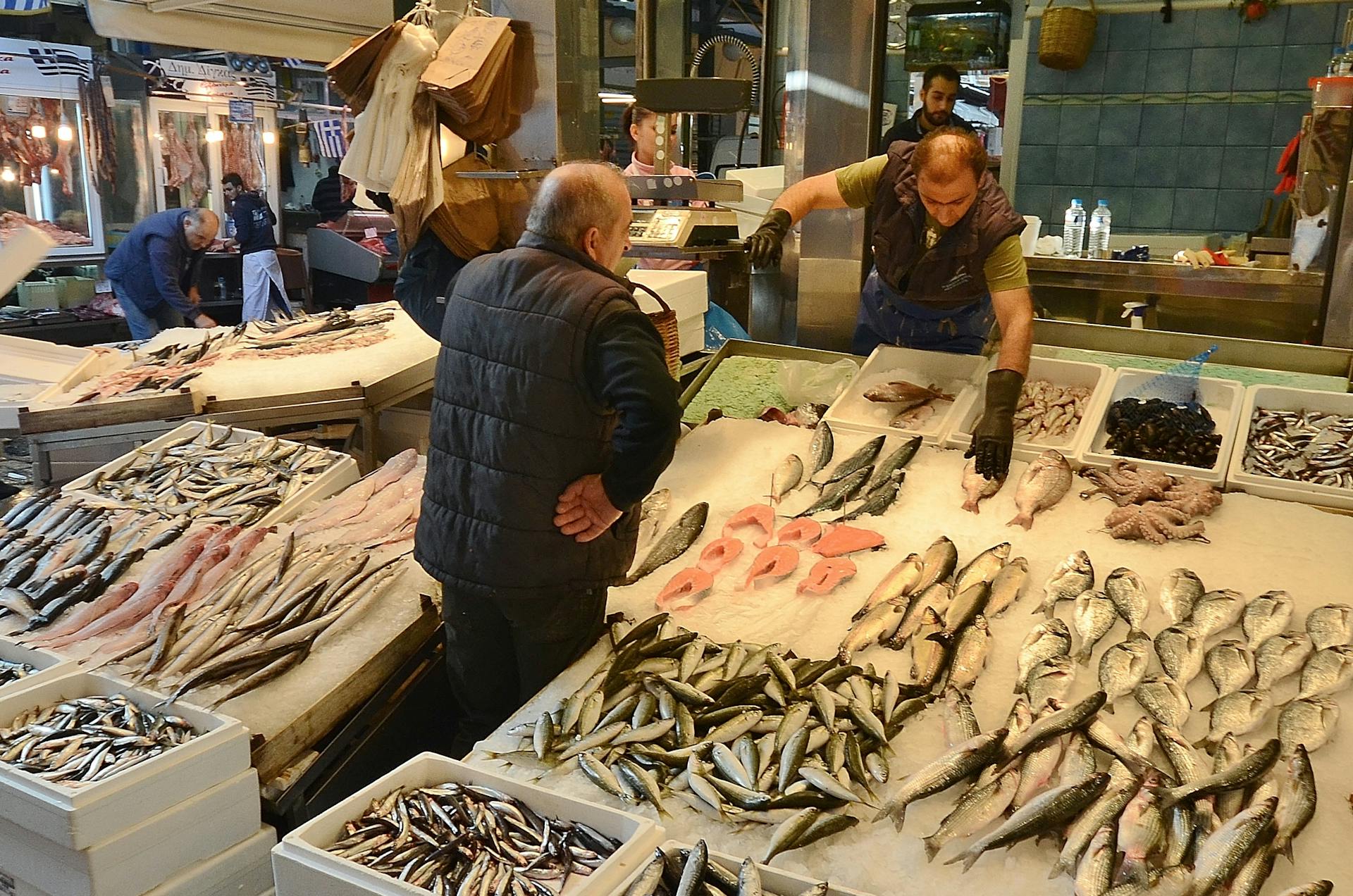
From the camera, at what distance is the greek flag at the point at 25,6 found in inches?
271

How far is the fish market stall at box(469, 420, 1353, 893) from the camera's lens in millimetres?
1796

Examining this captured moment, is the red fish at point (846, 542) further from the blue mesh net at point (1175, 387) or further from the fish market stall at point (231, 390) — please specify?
the fish market stall at point (231, 390)


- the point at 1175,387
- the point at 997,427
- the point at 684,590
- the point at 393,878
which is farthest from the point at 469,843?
the point at 1175,387

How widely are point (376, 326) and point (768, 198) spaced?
2333mm

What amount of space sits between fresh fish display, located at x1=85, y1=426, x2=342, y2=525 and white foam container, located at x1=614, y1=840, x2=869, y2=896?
7.61 feet

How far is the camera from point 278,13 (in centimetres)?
641

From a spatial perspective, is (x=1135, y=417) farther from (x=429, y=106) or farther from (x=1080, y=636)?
(x=429, y=106)

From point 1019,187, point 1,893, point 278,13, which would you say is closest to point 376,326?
point 278,13

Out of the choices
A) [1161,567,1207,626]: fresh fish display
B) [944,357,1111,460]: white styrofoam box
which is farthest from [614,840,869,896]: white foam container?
[944,357,1111,460]: white styrofoam box

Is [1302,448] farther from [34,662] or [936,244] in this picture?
[34,662]

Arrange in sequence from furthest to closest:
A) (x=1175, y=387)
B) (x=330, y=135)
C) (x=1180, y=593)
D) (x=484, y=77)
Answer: (x=330, y=135) < (x=484, y=77) < (x=1175, y=387) < (x=1180, y=593)

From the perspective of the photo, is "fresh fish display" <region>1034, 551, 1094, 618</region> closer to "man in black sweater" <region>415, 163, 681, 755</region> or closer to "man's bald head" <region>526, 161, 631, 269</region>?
"man in black sweater" <region>415, 163, 681, 755</region>

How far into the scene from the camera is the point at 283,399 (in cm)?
450

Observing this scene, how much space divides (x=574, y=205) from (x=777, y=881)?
1545 mm
